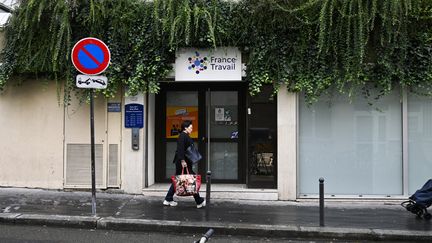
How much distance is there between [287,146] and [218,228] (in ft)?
9.91

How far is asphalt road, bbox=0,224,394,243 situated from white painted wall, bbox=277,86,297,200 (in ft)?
8.18

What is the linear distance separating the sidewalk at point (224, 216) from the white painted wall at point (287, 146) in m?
0.36

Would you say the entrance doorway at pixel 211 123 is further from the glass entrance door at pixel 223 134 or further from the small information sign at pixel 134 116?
the small information sign at pixel 134 116

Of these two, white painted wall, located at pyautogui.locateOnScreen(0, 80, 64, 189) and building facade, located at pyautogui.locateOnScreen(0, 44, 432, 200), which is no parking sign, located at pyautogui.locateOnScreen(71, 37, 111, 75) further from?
white painted wall, located at pyautogui.locateOnScreen(0, 80, 64, 189)

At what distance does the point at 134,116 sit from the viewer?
390 inches

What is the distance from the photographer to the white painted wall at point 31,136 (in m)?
10.1

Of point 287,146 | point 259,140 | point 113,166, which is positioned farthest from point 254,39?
point 113,166

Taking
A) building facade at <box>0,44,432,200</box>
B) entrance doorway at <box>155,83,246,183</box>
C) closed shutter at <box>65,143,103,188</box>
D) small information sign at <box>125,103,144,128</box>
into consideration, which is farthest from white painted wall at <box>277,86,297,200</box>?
closed shutter at <box>65,143,103,188</box>

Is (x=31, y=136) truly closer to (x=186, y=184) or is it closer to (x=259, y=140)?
(x=186, y=184)


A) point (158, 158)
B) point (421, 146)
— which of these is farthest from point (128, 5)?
point (421, 146)

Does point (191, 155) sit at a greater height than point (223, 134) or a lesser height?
lesser

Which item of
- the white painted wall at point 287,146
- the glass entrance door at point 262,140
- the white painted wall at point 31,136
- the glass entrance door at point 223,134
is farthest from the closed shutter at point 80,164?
the white painted wall at point 287,146

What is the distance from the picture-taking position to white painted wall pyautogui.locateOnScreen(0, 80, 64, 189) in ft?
33.3

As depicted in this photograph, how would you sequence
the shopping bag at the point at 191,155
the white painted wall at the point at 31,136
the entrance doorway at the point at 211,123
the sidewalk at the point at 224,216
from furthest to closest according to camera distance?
the entrance doorway at the point at 211,123, the white painted wall at the point at 31,136, the shopping bag at the point at 191,155, the sidewalk at the point at 224,216
